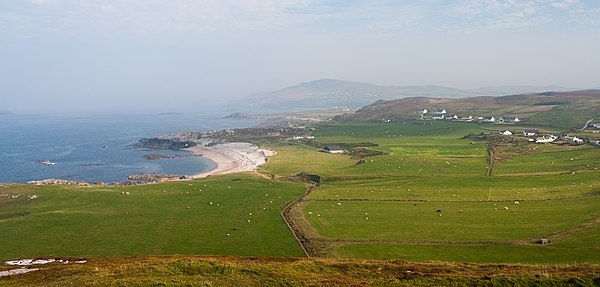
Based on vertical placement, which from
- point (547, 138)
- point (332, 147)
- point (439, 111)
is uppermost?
point (439, 111)

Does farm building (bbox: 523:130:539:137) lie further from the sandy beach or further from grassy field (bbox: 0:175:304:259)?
grassy field (bbox: 0:175:304:259)

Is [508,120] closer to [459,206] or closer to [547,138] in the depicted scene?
[547,138]

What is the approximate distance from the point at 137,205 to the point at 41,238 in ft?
48.3

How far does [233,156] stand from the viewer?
394 feet

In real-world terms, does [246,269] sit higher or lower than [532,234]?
higher

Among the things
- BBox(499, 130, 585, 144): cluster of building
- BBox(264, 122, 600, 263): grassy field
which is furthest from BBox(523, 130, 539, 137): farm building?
BBox(264, 122, 600, 263): grassy field

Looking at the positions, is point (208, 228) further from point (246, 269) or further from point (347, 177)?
point (347, 177)

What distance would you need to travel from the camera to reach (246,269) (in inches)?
1108

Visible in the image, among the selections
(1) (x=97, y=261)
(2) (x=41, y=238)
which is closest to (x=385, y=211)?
(1) (x=97, y=261)

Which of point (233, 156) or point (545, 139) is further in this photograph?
point (233, 156)

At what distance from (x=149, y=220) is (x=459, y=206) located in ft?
128

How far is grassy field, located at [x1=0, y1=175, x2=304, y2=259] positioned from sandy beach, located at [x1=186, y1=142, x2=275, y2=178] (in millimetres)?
24377

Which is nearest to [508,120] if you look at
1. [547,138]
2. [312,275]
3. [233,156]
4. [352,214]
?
[547,138]

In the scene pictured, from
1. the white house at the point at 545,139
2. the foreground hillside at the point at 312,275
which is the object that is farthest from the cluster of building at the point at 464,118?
the foreground hillside at the point at 312,275
